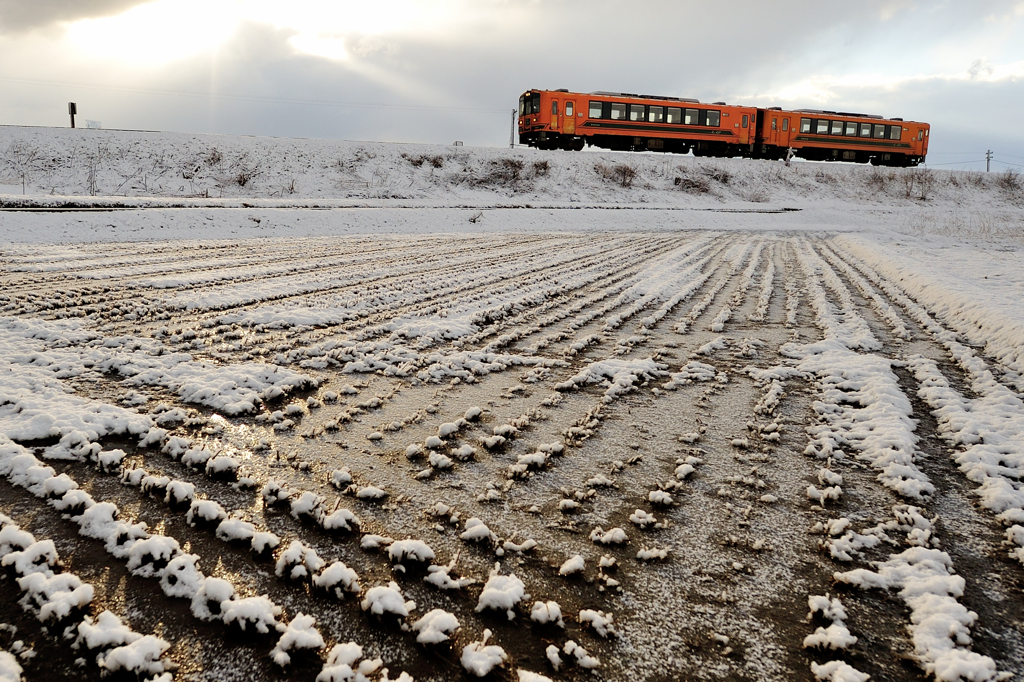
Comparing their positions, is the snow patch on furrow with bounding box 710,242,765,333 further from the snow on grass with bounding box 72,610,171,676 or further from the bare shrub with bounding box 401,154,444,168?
the bare shrub with bounding box 401,154,444,168

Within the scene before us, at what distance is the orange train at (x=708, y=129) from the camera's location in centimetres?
3047

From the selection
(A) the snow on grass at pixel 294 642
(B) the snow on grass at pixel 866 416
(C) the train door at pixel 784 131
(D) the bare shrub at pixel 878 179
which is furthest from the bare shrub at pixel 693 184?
(A) the snow on grass at pixel 294 642

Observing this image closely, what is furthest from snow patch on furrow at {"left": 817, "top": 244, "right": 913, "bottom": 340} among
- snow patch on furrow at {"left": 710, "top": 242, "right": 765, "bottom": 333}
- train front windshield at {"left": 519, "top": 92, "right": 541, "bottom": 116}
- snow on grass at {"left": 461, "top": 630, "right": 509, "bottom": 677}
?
train front windshield at {"left": 519, "top": 92, "right": 541, "bottom": 116}

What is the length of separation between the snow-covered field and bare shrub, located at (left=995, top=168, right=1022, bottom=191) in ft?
146

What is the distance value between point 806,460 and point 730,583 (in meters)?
1.17

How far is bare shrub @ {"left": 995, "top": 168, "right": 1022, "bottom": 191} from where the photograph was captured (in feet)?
132

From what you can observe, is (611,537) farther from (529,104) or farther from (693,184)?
(693,184)

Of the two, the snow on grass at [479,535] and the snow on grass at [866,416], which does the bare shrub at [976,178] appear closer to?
the snow on grass at [866,416]

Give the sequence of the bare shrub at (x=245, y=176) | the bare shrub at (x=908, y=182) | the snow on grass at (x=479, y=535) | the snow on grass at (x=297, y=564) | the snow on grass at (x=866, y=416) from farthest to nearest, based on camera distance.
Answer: the bare shrub at (x=908, y=182) < the bare shrub at (x=245, y=176) < the snow on grass at (x=866, y=416) < the snow on grass at (x=479, y=535) < the snow on grass at (x=297, y=564)

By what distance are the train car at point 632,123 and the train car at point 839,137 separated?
166 centimetres

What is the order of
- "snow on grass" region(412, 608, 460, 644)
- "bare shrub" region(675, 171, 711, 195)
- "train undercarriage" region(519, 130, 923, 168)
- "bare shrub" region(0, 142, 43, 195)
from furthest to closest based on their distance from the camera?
"bare shrub" region(675, 171, 711, 195) → "train undercarriage" region(519, 130, 923, 168) → "bare shrub" region(0, 142, 43, 195) → "snow on grass" region(412, 608, 460, 644)

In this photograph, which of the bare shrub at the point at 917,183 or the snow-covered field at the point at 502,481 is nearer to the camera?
the snow-covered field at the point at 502,481

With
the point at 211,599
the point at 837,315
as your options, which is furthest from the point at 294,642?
the point at 837,315

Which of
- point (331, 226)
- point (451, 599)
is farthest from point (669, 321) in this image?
point (331, 226)
